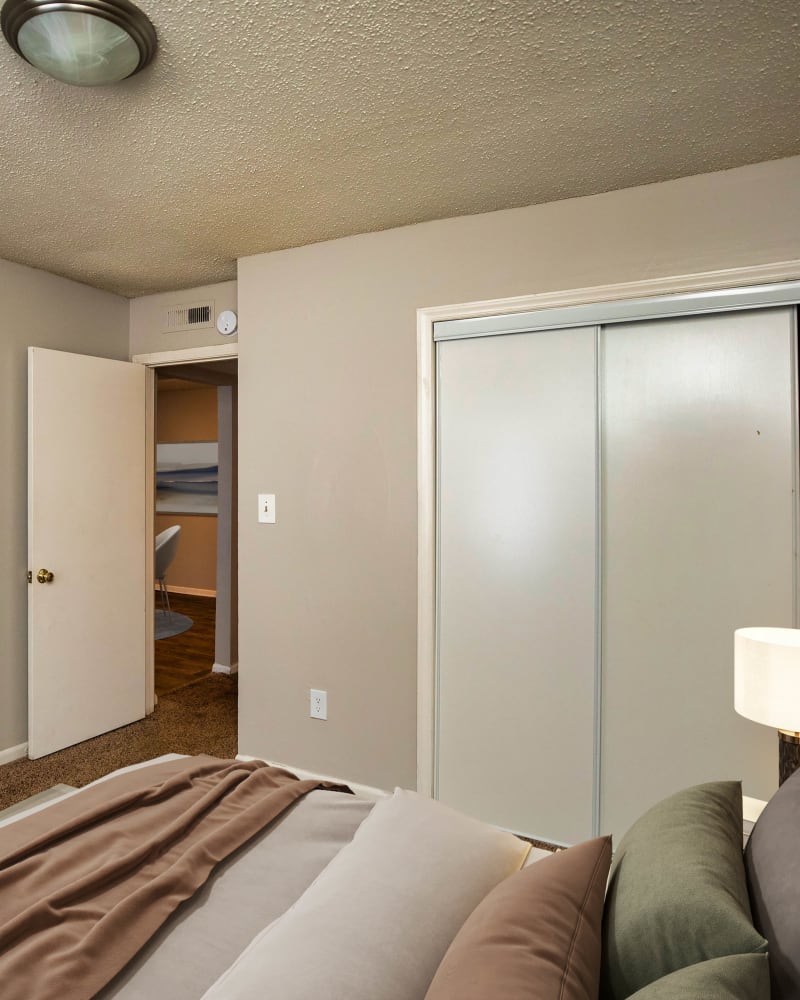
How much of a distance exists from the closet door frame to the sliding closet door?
0.04 metres

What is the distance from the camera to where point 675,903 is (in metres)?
0.90

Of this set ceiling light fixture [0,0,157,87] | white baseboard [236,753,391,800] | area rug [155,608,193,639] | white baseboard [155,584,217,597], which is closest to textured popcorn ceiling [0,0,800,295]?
ceiling light fixture [0,0,157,87]

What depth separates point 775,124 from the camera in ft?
6.38

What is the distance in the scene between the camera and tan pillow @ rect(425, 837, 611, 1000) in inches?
31.8

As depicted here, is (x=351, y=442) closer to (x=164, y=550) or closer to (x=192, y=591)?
(x=164, y=550)

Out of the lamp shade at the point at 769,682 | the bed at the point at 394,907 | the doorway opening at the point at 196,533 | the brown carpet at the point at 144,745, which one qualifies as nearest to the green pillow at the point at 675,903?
the bed at the point at 394,907

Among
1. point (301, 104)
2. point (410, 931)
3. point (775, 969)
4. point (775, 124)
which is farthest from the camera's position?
point (775, 124)

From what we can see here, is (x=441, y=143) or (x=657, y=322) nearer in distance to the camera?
(x=441, y=143)

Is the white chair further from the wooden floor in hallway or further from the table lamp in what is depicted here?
the table lamp

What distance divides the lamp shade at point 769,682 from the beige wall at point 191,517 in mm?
6824

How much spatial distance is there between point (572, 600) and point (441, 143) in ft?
5.45

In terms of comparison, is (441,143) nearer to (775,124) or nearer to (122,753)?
(775,124)

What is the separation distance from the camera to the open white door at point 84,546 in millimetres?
3250

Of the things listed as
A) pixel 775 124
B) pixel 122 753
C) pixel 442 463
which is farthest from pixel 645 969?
pixel 122 753
